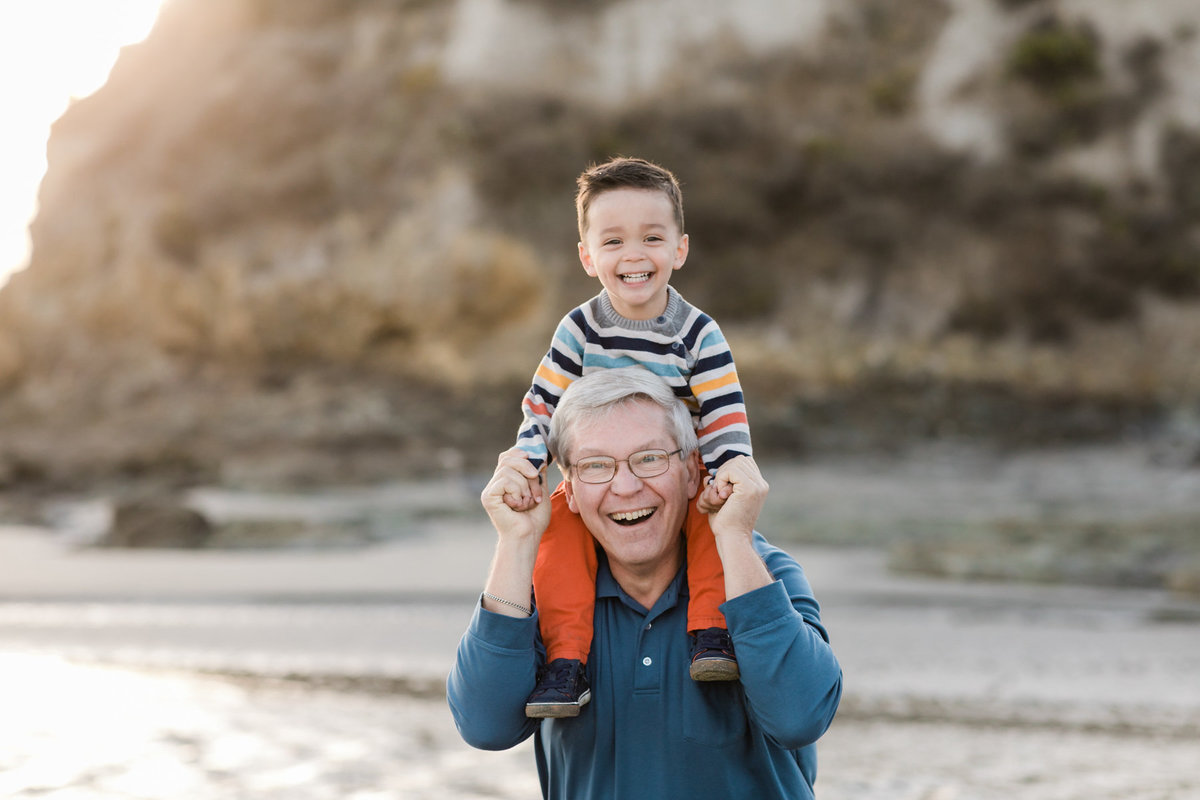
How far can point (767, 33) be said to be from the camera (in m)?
33.4

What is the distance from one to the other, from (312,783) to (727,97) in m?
29.7

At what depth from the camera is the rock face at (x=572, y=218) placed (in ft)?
92.5

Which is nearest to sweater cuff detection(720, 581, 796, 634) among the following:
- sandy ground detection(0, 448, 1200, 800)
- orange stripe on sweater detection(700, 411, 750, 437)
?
orange stripe on sweater detection(700, 411, 750, 437)

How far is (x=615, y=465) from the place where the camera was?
2.15 metres

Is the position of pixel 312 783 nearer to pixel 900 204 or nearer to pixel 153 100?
pixel 900 204

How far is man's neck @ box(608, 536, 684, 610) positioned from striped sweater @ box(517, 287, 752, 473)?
0.25 meters

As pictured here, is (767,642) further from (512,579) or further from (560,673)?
(512,579)

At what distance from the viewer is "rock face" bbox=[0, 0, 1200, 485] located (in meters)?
28.2

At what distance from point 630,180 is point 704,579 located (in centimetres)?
99

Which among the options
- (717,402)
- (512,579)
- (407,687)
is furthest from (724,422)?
(407,687)

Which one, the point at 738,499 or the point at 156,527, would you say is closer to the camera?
the point at 738,499

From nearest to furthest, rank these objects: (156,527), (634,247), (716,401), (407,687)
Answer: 1. (716,401)
2. (634,247)
3. (407,687)
4. (156,527)

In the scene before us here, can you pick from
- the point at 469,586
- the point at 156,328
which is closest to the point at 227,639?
the point at 469,586

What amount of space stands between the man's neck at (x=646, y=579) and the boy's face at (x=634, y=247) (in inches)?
24.4
